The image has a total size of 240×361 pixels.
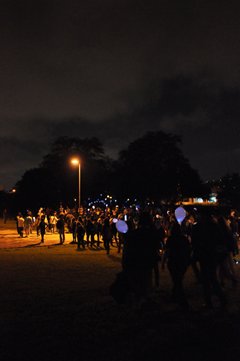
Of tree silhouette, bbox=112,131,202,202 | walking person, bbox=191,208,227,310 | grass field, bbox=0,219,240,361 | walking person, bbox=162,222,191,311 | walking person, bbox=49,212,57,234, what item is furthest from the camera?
tree silhouette, bbox=112,131,202,202

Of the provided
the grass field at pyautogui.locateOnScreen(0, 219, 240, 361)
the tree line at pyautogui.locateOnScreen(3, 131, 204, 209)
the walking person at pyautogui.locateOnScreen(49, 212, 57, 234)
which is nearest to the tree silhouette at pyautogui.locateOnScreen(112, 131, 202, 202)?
the tree line at pyautogui.locateOnScreen(3, 131, 204, 209)

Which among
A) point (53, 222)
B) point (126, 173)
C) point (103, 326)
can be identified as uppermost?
point (126, 173)

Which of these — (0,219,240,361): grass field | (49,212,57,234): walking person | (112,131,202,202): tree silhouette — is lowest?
(0,219,240,361): grass field

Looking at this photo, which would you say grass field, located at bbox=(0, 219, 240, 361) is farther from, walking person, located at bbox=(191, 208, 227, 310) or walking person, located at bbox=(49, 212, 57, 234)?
walking person, located at bbox=(49, 212, 57, 234)

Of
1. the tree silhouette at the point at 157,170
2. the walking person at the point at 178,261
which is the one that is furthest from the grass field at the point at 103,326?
the tree silhouette at the point at 157,170

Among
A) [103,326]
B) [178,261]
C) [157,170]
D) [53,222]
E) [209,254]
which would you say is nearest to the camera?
[103,326]

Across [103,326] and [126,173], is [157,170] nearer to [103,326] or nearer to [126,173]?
[126,173]

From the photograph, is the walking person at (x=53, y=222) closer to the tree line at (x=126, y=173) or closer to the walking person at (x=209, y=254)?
the tree line at (x=126, y=173)

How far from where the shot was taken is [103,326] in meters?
4.43

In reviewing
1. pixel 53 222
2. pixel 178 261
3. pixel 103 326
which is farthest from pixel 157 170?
pixel 103 326

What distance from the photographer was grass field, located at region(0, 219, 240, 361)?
11.8 feet

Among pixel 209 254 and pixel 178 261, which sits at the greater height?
pixel 209 254

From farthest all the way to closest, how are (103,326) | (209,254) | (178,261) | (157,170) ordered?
(157,170)
(178,261)
(209,254)
(103,326)

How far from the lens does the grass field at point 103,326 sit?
360 centimetres
